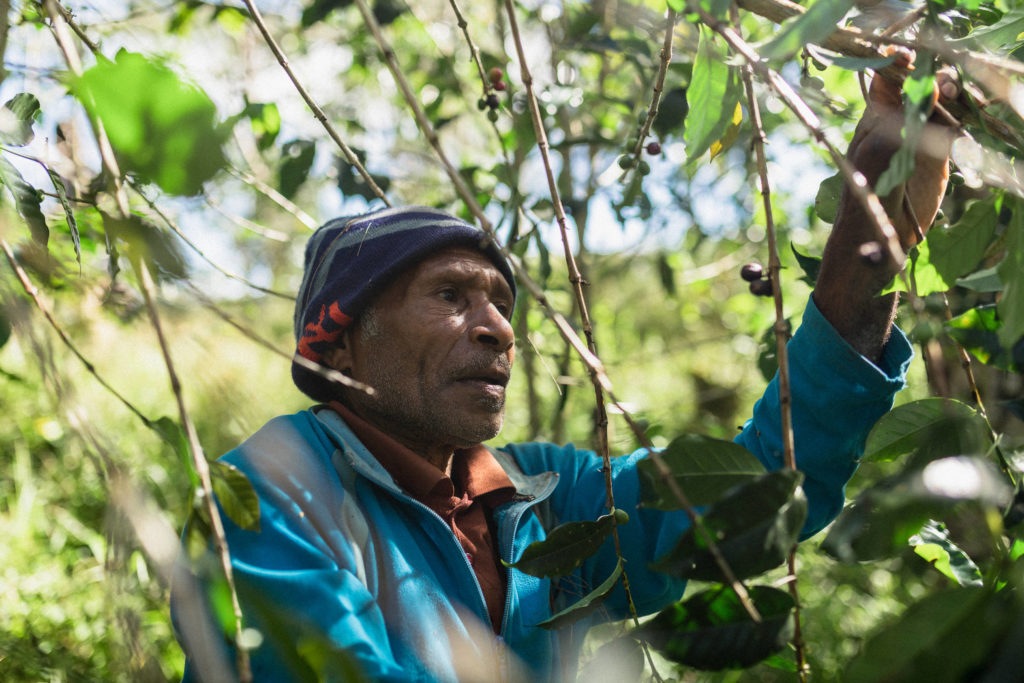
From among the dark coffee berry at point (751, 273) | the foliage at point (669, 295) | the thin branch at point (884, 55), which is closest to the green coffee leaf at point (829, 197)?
the foliage at point (669, 295)

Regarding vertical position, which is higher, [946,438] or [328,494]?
[946,438]

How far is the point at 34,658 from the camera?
6.41 ft

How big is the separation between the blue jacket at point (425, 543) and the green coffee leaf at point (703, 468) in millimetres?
409

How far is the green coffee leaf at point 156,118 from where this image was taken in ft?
2.62

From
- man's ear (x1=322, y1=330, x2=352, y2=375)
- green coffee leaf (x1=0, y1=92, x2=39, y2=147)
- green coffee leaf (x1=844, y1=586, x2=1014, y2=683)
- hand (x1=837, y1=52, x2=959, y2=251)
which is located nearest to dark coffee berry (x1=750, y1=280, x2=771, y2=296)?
hand (x1=837, y1=52, x2=959, y2=251)

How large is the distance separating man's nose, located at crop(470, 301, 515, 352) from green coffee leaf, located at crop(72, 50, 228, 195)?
84cm

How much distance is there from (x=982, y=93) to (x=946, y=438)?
48 centimetres

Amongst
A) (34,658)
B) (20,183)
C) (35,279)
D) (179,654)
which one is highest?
(20,183)

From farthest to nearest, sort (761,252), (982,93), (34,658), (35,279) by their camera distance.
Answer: (761,252) < (34,658) < (35,279) < (982,93)

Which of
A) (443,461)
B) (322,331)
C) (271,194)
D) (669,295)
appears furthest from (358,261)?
(669,295)

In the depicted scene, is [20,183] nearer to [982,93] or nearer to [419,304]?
[419,304]

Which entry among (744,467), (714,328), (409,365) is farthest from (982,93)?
(714,328)

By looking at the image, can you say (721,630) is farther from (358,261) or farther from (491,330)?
(358,261)

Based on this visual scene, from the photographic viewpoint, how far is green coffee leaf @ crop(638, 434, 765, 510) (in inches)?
37.6
